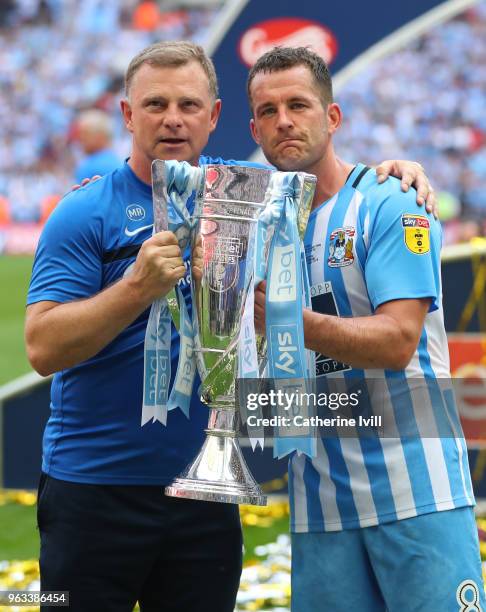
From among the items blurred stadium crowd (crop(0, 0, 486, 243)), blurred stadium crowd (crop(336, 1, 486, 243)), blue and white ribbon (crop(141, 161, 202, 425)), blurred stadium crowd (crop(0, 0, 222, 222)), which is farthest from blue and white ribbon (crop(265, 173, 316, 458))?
blurred stadium crowd (crop(0, 0, 222, 222))

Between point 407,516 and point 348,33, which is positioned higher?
point 348,33

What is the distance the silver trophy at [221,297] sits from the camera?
2197 mm

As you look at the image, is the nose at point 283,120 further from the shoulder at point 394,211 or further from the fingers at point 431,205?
the fingers at point 431,205

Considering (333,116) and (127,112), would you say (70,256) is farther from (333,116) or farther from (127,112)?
(333,116)

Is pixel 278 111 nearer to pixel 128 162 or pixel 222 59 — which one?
pixel 128 162

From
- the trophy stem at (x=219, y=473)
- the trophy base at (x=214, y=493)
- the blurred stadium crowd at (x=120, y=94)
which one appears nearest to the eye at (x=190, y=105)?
the trophy stem at (x=219, y=473)

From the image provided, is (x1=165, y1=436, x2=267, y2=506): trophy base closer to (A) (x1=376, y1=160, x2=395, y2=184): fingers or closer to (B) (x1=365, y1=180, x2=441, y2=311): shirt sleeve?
(B) (x1=365, y1=180, x2=441, y2=311): shirt sleeve

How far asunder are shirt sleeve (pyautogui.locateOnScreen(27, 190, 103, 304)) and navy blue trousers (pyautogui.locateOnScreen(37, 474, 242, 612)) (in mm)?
491

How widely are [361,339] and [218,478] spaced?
44 centimetres

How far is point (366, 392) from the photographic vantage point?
2.38 m

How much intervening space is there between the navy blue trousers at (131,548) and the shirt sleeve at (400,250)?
2.37ft

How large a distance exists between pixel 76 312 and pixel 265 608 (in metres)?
2.36

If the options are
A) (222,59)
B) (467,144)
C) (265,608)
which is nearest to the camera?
(265,608)

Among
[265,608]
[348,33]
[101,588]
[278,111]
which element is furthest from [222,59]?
[101,588]
